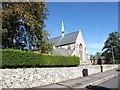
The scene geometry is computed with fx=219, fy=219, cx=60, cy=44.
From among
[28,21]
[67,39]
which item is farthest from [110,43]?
[28,21]

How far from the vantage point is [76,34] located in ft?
262

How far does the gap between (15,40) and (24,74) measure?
8.06m

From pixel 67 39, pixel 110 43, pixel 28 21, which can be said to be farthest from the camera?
pixel 110 43

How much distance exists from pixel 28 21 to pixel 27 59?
5.23m

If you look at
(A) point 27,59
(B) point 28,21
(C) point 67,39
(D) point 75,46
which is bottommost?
(A) point 27,59

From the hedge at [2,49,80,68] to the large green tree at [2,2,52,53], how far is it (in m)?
2.24

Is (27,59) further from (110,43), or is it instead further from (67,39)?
(110,43)

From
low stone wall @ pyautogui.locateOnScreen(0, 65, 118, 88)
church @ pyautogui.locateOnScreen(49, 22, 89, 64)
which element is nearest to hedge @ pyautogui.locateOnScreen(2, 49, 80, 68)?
low stone wall @ pyautogui.locateOnScreen(0, 65, 118, 88)

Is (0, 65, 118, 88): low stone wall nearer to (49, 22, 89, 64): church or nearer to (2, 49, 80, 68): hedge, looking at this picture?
(2, 49, 80, 68): hedge

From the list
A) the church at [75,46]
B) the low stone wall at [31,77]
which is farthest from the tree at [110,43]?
the low stone wall at [31,77]

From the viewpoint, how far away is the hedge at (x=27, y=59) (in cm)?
1505

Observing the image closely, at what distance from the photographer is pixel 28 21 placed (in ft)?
69.5

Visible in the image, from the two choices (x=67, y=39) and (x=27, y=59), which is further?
(x=67, y=39)

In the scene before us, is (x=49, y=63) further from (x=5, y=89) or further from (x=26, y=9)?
(x=5, y=89)
